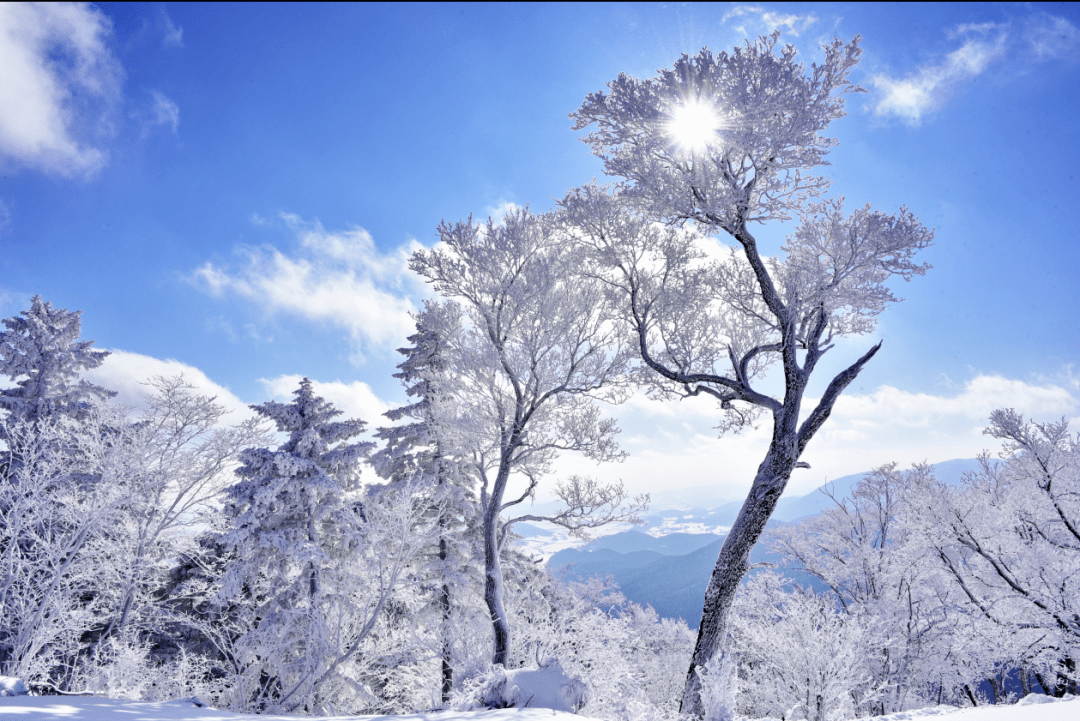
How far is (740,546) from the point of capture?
7.12 m

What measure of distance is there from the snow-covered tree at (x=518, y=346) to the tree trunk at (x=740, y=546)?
3447 mm

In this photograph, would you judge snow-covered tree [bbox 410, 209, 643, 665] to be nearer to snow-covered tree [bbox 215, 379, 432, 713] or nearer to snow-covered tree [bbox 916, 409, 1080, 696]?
snow-covered tree [bbox 215, 379, 432, 713]

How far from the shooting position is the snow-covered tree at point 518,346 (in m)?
9.66

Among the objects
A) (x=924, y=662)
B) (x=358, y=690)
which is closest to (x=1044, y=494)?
(x=924, y=662)

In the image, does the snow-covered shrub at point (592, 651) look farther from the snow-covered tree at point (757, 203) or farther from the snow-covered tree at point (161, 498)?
the snow-covered tree at point (161, 498)

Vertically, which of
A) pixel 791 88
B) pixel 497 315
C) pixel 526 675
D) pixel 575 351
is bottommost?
pixel 526 675

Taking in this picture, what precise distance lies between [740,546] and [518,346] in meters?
5.52

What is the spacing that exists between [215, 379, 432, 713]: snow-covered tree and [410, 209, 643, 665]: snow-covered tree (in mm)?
2764

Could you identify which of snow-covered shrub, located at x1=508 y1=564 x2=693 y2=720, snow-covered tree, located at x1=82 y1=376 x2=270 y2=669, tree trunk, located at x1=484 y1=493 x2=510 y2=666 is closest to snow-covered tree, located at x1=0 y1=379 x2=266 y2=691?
snow-covered tree, located at x1=82 y1=376 x2=270 y2=669

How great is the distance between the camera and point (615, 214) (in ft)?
29.5

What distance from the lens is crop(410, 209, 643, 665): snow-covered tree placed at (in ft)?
31.7

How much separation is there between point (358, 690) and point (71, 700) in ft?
33.9

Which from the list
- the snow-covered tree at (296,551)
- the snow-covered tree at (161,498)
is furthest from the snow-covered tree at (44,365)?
the snow-covered tree at (296,551)

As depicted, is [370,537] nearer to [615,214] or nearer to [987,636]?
[615,214]
